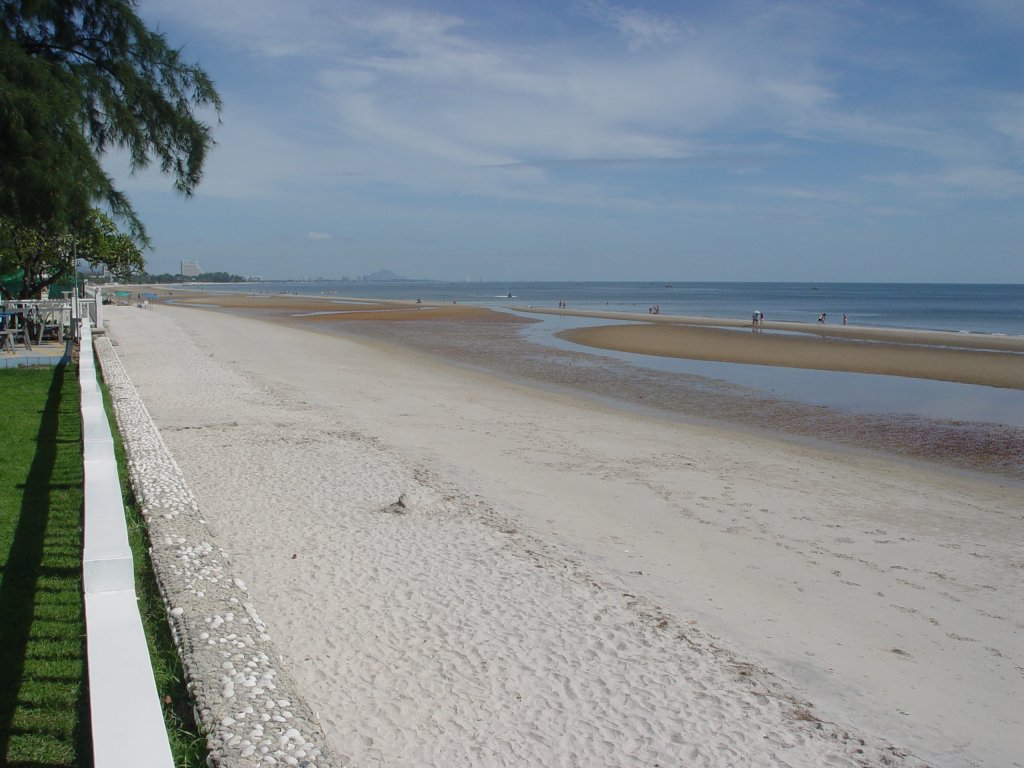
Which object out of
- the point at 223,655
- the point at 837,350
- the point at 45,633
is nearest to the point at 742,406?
the point at 223,655

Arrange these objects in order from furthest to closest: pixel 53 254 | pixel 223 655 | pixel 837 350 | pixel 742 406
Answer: pixel 837 350
pixel 53 254
pixel 742 406
pixel 223 655

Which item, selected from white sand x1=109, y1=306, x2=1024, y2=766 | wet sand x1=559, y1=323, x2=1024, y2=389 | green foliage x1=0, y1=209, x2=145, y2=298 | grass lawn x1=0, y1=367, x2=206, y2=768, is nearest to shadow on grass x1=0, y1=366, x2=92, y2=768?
grass lawn x1=0, y1=367, x2=206, y2=768

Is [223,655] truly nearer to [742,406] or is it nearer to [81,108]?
[81,108]

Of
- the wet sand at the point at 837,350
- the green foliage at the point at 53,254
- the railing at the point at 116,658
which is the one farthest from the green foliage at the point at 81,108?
the wet sand at the point at 837,350

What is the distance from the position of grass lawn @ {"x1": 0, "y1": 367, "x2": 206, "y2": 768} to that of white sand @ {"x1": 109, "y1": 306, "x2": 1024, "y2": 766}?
0.64 metres

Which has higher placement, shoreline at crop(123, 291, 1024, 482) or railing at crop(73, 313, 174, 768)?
railing at crop(73, 313, 174, 768)

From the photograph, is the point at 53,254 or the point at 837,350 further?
the point at 837,350

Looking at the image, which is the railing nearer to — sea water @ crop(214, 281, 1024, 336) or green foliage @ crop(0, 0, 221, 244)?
green foliage @ crop(0, 0, 221, 244)

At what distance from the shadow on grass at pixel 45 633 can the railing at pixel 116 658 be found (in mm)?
812

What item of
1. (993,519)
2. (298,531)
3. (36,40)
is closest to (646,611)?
(298,531)

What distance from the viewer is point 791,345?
31.9 m

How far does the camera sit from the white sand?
3955mm

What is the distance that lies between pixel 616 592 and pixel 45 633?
3.41 m

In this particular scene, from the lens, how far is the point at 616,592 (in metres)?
5.58
